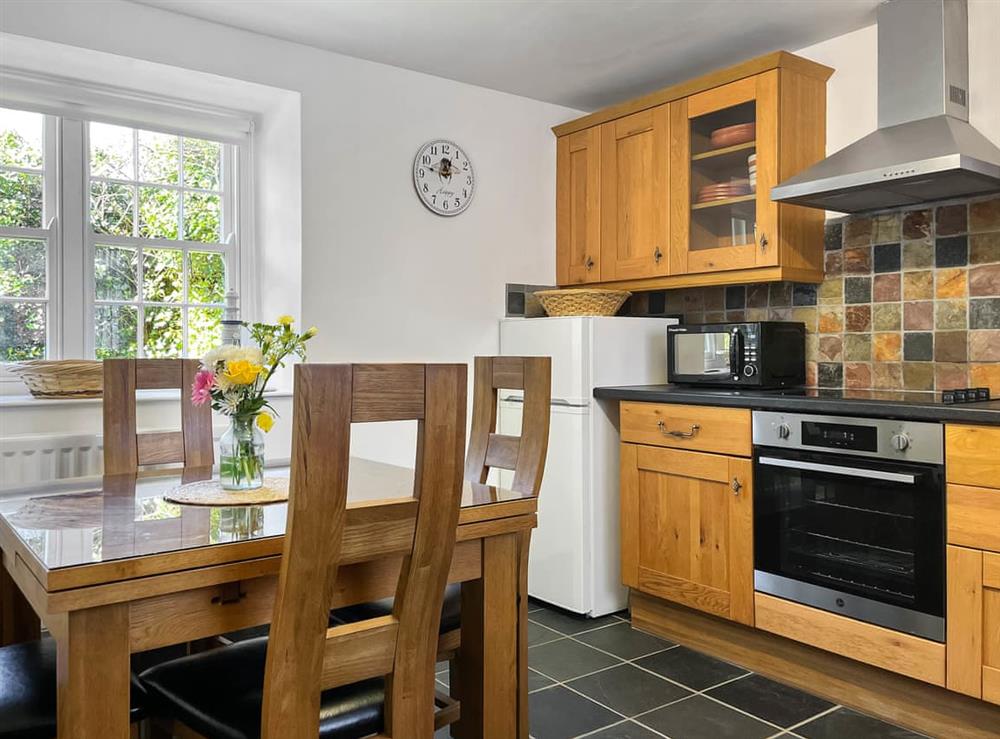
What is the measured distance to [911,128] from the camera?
9.05 ft

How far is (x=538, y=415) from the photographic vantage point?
84.5 inches

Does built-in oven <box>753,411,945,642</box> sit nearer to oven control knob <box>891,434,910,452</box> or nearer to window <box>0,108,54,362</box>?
oven control knob <box>891,434,910,452</box>

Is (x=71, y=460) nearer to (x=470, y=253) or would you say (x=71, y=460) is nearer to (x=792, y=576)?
(x=470, y=253)

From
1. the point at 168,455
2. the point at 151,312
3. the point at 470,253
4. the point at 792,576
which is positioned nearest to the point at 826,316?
the point at 792,576

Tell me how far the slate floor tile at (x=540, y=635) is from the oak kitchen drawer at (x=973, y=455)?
61.0 inches

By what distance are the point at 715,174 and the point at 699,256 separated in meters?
0.34

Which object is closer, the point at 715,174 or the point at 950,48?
the point at 950,48

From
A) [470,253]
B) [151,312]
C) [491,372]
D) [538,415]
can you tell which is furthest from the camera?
[470,253]

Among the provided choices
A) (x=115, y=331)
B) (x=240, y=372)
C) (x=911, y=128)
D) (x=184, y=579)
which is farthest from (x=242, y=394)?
(x=911, y=128)

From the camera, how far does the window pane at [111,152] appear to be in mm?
3141

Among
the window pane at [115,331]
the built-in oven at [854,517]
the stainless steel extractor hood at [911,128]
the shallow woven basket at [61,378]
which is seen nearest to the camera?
the built-in oven at [854,517]

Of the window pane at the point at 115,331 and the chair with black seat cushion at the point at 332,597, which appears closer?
the chair with black seat cushion at the point at 332,597

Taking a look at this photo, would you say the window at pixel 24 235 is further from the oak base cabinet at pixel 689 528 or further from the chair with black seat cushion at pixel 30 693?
the oak base cabinet at pixel 689 528

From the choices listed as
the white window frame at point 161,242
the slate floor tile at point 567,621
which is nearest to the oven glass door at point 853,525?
the slate floor tile at point 567,621
